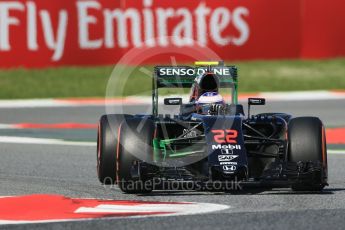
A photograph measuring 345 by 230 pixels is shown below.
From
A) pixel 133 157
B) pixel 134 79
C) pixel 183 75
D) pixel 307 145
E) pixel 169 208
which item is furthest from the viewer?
pixel 134 79

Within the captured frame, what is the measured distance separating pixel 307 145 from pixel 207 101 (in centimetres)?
146

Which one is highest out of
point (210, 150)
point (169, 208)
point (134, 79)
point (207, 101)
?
point (134, 79)

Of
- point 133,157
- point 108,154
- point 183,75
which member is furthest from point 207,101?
point 133,157

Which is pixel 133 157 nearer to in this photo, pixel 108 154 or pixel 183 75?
pixel 108 154

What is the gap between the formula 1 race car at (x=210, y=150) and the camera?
9414 millimetres

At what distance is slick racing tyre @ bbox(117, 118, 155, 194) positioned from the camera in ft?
31.2

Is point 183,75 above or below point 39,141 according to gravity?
above

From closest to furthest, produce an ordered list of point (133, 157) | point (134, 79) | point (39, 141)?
point (133, 157) → point (39, 141) → point (134, 79)

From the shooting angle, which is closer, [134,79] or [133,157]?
[133,157]

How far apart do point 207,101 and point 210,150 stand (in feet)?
4.86

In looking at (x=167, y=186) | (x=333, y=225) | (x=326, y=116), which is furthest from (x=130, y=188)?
(x=326, y=116)

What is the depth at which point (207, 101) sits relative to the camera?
10.8m

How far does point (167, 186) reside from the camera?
9.98 metres

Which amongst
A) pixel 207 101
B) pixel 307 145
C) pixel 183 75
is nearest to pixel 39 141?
pixel 183 75
